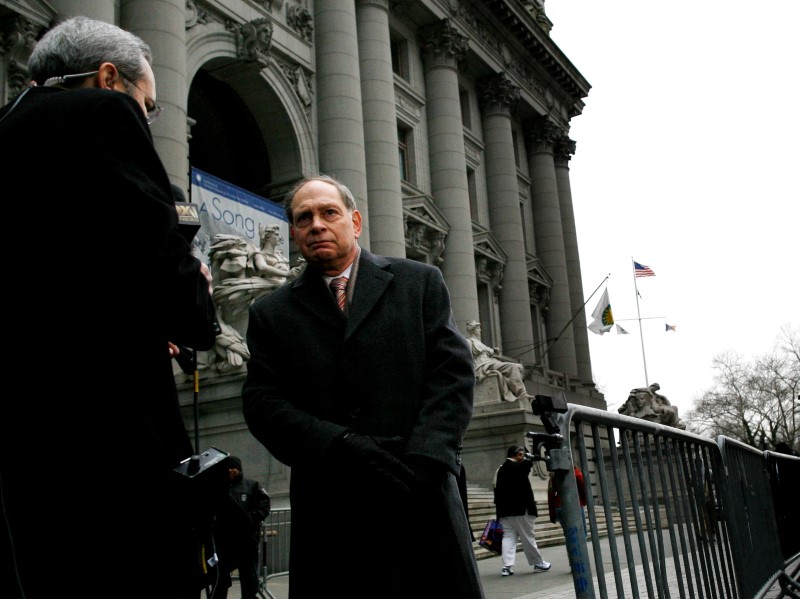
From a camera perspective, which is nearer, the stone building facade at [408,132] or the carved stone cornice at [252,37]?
the stone building facade at [408,132]

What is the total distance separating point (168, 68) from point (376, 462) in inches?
665

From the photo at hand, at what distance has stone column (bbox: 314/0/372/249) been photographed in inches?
955

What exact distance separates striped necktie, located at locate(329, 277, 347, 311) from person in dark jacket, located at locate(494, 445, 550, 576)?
336 inches

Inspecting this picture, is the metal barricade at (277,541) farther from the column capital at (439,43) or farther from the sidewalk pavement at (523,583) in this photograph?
the column capital at (439,43)

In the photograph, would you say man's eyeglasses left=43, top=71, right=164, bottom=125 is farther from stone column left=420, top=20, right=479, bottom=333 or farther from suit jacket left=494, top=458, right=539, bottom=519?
stone column left=420, top=20, right=479, bottom=333

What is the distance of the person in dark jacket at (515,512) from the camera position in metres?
11.5

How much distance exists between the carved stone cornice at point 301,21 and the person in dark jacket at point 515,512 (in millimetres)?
16785

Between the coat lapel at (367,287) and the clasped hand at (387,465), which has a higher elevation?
the coat lapel at (367,287)

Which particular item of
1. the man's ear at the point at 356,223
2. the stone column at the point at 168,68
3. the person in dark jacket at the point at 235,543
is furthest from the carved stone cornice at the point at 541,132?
the man's ear at the point at 356,223

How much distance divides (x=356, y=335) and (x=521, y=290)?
107 feet

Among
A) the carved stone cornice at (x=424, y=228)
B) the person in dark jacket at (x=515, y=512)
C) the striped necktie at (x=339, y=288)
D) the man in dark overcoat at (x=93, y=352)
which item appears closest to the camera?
the man in dark overcoat at (x=93, y=352)

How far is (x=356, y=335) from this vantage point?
3.07m

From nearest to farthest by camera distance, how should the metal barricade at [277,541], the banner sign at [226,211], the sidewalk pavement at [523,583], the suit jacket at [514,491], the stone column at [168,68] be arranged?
the sidewalk pavement at [523,583], the metal barricade at [277,541], the suit jacket at [514,491], the stone column at [168,68], the banner sign at [226,211]

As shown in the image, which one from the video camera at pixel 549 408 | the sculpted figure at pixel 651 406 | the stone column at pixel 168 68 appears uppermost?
the stone column at pixel 168 68
